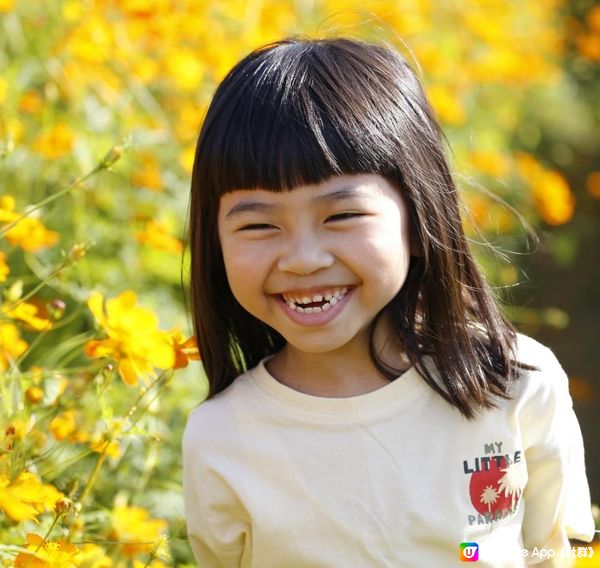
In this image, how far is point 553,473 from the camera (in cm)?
152

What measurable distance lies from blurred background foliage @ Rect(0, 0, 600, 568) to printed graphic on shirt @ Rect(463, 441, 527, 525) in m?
0.32

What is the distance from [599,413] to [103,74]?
5.39 feet

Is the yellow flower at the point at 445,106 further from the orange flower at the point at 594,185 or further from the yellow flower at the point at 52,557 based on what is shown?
the yellow flower at the point at 52,557

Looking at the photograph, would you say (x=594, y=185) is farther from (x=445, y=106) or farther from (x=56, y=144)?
(x=56, y=144)

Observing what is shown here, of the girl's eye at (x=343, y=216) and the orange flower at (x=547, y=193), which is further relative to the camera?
the orange flower at (x=547, y=193)

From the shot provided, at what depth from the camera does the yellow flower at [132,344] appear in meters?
1.44

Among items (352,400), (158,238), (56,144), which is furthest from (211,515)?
(56,144)

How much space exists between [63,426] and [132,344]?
163mm

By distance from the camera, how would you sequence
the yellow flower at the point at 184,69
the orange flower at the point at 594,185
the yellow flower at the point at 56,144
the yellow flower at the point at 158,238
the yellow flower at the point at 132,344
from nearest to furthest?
the yellow flower at the point at 132,344 → the yellow flower at the point at 158,238 → the yellow flower at the point at 56,144 → the yellow flower at the point at 184,69 → the orange flower at the point at 594,185

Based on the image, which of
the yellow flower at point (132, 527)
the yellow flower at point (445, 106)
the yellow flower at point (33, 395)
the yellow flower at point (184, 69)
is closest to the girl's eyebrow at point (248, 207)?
the yellow flower at point (33, 395)

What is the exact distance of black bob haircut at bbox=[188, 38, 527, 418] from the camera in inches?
53.7

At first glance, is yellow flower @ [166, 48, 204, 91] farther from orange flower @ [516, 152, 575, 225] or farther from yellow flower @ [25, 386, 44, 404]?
yellow flower @ [25, 386, 44, 404]

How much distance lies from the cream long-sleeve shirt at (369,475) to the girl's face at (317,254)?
11 cm

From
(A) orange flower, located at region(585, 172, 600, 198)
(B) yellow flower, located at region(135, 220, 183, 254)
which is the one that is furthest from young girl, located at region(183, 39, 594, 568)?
(A) orange flower, located at region(585, 172, 600, 198)
